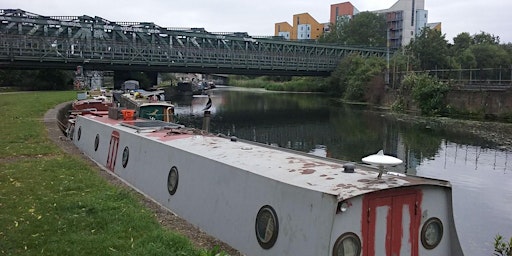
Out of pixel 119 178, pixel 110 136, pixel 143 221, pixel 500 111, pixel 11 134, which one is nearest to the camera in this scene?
pixel 143 221

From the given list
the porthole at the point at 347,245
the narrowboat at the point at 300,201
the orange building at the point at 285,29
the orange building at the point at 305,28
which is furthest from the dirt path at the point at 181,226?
the orange building at the point at 285,29

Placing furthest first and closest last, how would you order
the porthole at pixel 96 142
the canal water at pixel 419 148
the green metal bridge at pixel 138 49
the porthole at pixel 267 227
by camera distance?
the green metal bridge at pixel 138 49
the porthole at pixel 96 142
the canal water at pixel 419 148
the porthole at pixel 267 227

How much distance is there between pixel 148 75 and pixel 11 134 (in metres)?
65.3

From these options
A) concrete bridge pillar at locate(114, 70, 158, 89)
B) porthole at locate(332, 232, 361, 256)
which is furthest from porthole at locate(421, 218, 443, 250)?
concrete bridge pillar at locate(114, 70, 158, 89)

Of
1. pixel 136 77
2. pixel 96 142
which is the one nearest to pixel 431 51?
pixel 136 77

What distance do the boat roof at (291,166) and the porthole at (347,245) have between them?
0.51m

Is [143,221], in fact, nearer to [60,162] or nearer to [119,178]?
[119,178]

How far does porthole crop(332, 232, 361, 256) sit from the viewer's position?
17.4 ft

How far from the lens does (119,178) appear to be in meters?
11.3

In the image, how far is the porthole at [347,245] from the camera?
529 centimetres

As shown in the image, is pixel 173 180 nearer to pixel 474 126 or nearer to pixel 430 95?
pixel 474 126

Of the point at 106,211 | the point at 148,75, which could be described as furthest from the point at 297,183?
the point at 148,75

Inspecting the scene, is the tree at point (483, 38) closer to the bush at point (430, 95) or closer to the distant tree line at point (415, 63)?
the distant tree line at point (415, 63)

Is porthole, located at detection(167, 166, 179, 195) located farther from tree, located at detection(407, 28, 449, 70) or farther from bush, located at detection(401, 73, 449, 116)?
tree, located at detection(407, 28, 449, 70)
